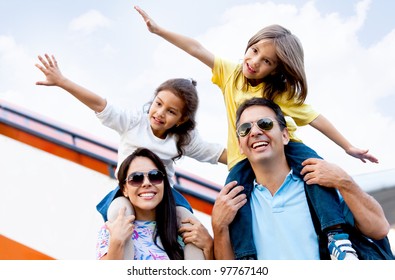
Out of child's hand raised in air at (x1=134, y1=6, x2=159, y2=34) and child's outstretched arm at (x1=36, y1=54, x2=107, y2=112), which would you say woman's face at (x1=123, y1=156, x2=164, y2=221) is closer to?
child's outstretched arm at (x1=36, y1=54, x2=107, y2=112)

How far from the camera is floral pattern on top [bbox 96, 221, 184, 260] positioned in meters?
1.46

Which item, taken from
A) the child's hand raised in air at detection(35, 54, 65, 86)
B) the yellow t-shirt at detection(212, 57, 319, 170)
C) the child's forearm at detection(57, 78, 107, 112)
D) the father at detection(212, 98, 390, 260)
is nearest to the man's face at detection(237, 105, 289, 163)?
the father at detection(212, 98, 390, 260)

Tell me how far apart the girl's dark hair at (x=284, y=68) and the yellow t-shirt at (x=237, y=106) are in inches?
1.0

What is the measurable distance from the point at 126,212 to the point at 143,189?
9 cm

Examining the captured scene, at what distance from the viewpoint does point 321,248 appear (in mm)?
1421

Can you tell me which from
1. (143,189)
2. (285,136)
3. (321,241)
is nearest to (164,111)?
(143,189)

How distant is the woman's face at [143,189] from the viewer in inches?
59.3

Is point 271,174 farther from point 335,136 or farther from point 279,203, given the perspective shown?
point 335,136

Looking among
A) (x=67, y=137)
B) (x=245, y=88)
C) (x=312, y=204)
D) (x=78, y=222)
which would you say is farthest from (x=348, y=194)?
(x=67, y=137)

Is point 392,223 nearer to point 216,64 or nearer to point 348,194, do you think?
point 348,194

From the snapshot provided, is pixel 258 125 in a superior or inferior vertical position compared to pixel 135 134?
inferior

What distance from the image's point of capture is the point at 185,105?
1851 mm

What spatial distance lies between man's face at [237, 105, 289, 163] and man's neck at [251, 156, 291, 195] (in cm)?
3

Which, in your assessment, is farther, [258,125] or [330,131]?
[330,131]
